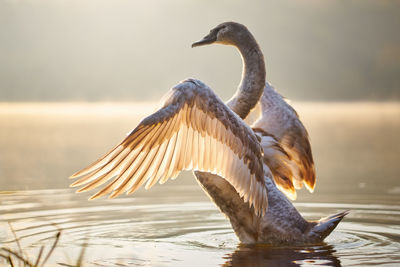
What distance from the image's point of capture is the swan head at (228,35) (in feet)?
26.3

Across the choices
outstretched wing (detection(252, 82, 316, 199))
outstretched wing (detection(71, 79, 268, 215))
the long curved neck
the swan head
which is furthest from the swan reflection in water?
the swan head

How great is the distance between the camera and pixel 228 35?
8.12 m

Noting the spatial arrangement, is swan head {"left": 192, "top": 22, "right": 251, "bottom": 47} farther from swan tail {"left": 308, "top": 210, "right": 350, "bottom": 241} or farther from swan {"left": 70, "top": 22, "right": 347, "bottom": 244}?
swan tail {"left": 308, "top": 210, "right": 350, "bottom": 241}

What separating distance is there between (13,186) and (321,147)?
12944 mm

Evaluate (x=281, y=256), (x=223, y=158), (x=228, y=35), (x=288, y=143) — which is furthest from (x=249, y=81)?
(x=281, y=256)

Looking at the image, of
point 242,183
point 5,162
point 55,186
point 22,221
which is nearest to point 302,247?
point 242,183

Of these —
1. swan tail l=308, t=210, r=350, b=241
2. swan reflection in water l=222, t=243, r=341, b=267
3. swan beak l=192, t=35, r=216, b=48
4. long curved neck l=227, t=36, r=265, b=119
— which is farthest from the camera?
swan beak l=192, t=35, r=216, b=48

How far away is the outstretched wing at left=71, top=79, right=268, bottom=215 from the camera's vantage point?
20.4ft

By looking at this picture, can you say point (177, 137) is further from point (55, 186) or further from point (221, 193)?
point (55, 186)

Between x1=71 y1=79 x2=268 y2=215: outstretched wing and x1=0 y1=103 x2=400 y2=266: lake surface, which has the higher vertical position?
x1=71 y1=79 x2=268 y2=215: outstretched wing

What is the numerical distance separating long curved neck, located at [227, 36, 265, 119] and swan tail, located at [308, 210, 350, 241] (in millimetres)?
1321

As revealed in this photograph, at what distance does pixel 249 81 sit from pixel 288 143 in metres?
1.12

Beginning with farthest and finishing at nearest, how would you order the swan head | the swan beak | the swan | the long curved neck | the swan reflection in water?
the swan beak < the swan head < the long curved neck < the swan reflection in water < the swan

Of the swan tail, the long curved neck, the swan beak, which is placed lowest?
the swan tail
